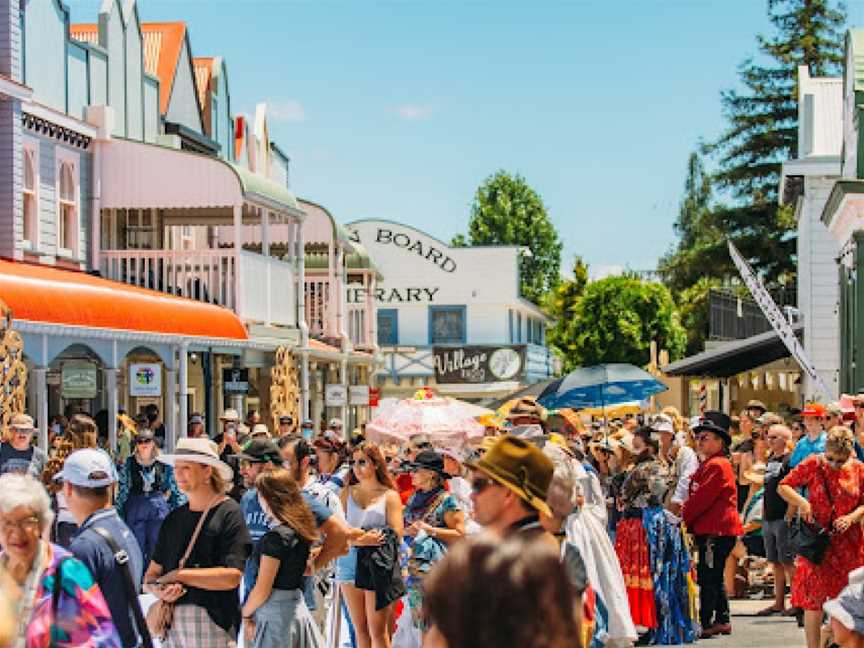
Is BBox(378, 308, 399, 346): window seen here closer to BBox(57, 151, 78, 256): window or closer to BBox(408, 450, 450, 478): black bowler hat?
BBox(57, 151, 78, 256): window

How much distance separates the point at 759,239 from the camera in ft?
201

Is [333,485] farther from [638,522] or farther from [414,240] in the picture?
[414,240]

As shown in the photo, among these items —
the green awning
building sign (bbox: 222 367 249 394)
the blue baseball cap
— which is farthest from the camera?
the green awning

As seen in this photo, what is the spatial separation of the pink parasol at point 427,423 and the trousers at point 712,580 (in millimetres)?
5612

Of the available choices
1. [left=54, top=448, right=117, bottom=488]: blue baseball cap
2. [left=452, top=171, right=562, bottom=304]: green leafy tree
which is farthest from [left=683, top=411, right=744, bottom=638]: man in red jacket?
[left=452, top=171, right=562, bottom=304]: green leafy tree

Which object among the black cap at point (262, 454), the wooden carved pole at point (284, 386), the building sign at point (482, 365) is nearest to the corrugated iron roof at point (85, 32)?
the wooden carved pole at point (284, 386)

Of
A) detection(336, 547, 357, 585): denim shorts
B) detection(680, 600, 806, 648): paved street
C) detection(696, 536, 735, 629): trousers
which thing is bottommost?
detection(680, 600, 806, 648): paved street

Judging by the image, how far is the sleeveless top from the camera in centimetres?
1123

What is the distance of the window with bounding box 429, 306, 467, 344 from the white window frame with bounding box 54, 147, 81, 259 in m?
42.8

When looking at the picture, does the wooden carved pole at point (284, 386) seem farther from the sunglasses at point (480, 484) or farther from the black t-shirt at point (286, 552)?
the sunglasses at point (480, 484)

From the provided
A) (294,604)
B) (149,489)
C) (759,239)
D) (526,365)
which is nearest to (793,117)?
(759,239)

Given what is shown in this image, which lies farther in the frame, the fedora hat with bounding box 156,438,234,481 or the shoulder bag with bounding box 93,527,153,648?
the fedora hat with bounding box 156,438,234,481

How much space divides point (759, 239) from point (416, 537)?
171 ft

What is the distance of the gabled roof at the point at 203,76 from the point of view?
34250 millimetres
